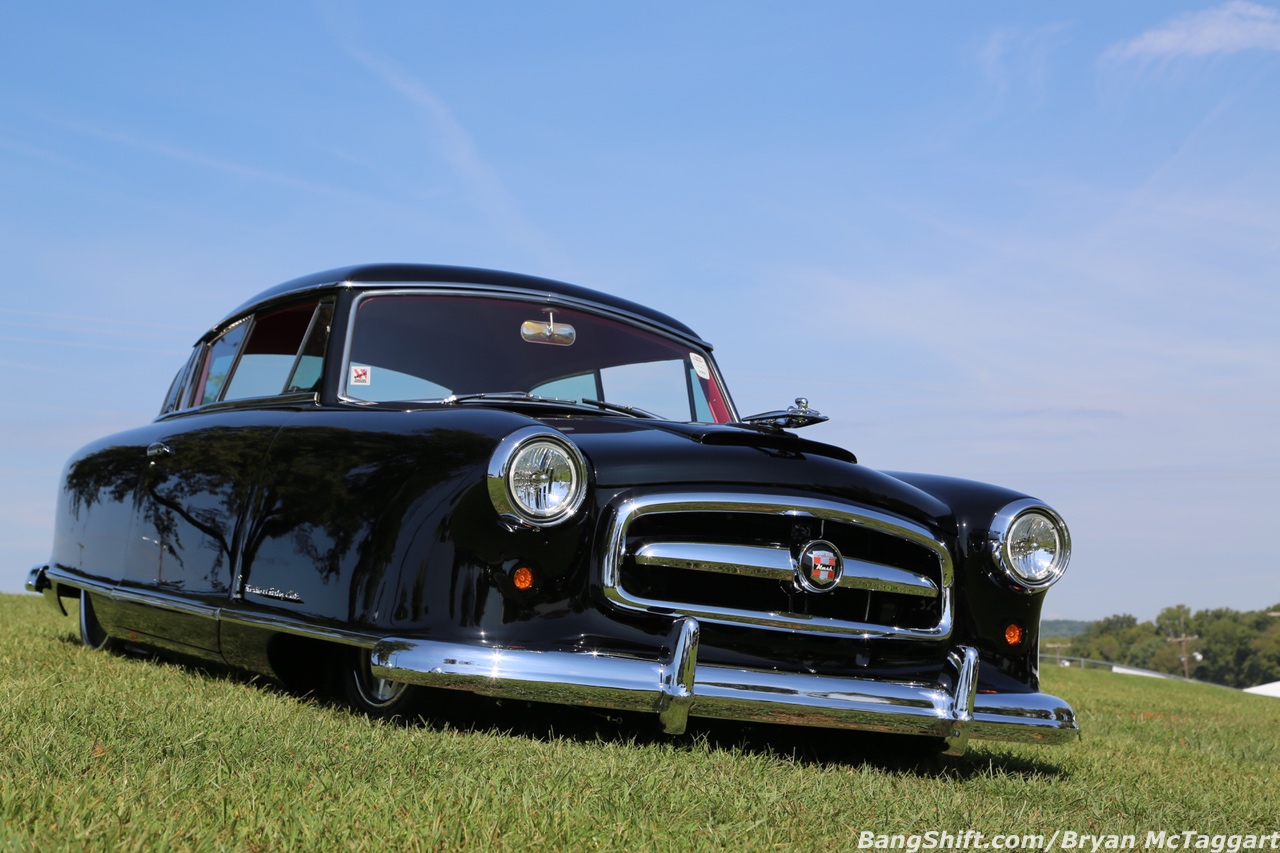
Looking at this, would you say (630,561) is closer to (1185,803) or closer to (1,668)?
(1185,803)

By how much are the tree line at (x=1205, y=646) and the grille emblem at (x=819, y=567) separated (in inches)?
4576

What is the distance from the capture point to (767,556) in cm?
378

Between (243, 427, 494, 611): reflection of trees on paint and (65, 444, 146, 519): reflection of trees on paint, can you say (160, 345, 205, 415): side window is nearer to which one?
(65, 444, 146, 519): reflection of trees on paint

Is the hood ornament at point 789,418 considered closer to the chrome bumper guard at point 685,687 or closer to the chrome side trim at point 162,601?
the chrome bumper guard at point 685,687

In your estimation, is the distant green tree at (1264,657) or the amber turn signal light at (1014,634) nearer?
the amber turn signal light at (1014,634)

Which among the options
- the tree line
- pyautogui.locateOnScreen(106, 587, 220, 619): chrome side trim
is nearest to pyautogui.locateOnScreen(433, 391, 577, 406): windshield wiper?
pyautogui.locateOnScreen(106, 587, 220, 619): chrome side trim

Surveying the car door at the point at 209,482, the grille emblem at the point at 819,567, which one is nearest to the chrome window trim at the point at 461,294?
the car door at the point at 209,482

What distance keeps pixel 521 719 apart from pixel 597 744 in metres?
0.51

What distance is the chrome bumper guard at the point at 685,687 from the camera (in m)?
3.40

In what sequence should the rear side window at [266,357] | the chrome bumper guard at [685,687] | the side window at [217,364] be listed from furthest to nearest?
the side window at [217,364] < the rear side window at [266,357] < the chrome bumper guard at [685,687]

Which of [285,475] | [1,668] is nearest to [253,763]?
[285,475]

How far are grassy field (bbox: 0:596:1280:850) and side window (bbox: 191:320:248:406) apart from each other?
144cm

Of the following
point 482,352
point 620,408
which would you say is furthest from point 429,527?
point 620,408

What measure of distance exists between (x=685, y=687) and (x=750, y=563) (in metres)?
0.46
